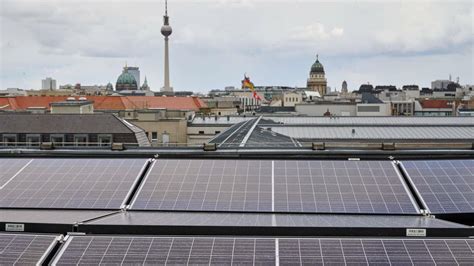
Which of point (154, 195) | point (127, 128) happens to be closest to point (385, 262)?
point (154, 195)

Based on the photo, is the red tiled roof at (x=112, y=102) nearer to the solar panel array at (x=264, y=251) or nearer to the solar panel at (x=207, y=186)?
the solar panel at (x=207, y=186)

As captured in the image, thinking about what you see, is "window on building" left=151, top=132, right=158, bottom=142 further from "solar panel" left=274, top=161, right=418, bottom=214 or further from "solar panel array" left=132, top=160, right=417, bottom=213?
"solar panel" left=274, top=161, right=418, bottom=214

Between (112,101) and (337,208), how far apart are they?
113m

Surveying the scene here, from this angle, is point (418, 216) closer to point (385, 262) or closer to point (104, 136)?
point (385, 262)

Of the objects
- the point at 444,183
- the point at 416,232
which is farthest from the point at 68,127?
the point at 416,232

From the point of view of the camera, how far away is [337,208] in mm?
20656

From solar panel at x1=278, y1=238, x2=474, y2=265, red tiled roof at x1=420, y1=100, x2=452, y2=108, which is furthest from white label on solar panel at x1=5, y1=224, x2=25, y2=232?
red tiled roof at x1=420, y1=100, x2=452, y2=108

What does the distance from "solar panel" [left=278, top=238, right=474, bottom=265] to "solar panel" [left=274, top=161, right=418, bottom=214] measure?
391 centimetres

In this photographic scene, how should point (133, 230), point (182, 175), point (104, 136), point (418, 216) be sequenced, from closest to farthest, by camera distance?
point (133, 230), point (418, 216), point (182, 175), point (104, 136)

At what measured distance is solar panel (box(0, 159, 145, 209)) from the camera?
21.7 metres

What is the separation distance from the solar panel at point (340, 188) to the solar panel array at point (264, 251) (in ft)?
13.1

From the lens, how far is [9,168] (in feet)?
82.0

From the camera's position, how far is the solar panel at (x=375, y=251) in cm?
1562

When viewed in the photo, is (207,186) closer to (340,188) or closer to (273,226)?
(340,188)
